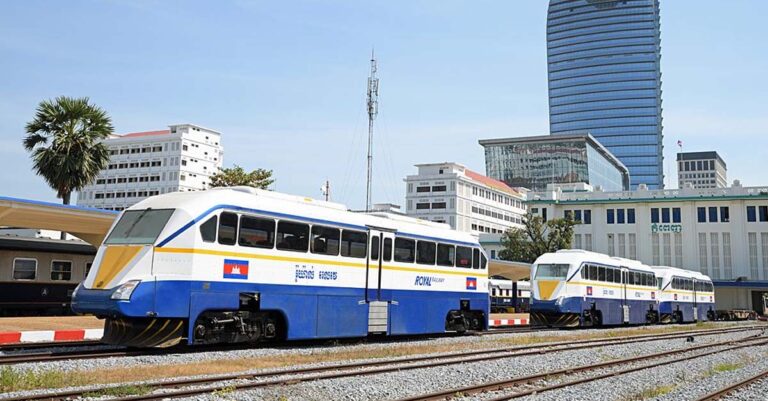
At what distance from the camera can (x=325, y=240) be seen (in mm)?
18516

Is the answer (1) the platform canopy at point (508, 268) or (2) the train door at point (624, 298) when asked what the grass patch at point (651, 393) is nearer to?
(2) the train door at point (624, 298)

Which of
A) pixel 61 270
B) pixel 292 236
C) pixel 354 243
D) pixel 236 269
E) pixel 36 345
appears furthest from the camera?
pixel 61 270

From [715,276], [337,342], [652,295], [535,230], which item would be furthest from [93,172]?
[715,276]

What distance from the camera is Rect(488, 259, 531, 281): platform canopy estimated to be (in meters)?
45.5

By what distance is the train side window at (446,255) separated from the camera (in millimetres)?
22531

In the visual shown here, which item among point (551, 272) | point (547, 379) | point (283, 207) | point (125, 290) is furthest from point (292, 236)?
point (551, 272)

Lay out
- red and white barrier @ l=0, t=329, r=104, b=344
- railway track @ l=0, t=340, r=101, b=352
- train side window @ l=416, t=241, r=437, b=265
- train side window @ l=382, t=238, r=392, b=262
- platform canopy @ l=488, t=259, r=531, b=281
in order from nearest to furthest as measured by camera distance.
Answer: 1. railway track @ l=0, t=340, r=101, b=352
2. red and white barrier @ l=0, t=329, r=104, b=344
3. train side window @ l=382, t=238, r=392, b=262
4. train side window @ l=416, t=241, r=437, b=265
5. platform canopy @ l=488, t=259, r=531, b=281

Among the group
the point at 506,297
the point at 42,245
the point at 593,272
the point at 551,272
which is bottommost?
the point at 506,297

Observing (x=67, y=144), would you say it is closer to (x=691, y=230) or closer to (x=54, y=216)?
(x=54, y=216)

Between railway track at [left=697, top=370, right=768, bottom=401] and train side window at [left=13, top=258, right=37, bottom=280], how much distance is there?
2662 cm

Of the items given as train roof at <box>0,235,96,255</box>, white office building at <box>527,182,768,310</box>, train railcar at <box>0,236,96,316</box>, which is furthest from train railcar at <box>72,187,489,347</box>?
white office building at <box>527,182,768,310</box>

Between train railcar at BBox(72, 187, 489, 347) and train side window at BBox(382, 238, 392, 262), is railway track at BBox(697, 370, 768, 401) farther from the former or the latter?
train side window at BBox(382, 238, 392, 262)

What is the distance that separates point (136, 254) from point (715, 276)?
255 feet

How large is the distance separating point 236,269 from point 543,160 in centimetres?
16924
